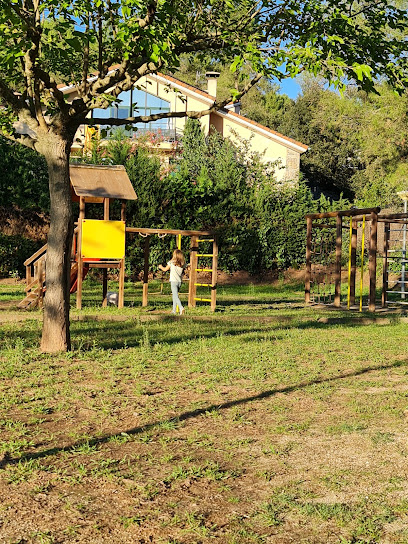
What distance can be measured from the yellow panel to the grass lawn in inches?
206

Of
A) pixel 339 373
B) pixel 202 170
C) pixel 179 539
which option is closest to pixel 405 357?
pixel 339 373

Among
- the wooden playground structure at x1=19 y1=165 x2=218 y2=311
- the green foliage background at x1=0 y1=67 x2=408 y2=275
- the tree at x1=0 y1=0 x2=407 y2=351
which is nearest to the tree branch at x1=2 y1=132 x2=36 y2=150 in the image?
the tree at x1=0 y1=0 x2=407 y2=351

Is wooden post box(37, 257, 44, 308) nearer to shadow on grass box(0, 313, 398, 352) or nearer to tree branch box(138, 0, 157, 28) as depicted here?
shadow on grass box(0, 313, 398, 352)

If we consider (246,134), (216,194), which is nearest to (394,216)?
(216,194)

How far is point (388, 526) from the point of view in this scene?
3.94 metres

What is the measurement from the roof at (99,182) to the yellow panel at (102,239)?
25.6 inches

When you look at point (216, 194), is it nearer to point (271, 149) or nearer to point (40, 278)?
point (40, 278)

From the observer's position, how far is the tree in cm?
862

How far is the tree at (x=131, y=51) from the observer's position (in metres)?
8.62

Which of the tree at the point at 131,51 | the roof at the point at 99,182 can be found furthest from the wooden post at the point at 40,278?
the tree at the point at 131,51

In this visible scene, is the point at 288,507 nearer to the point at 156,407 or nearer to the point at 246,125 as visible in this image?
the point at 156,407

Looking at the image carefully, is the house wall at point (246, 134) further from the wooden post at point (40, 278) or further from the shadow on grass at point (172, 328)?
the shadow on grass at point (172, 328)

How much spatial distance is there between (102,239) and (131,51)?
8080 mm

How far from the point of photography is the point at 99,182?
56.0ft
